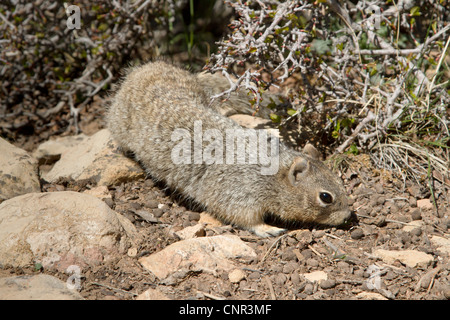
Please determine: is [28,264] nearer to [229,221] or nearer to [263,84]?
[229,221]

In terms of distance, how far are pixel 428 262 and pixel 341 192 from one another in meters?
1.12

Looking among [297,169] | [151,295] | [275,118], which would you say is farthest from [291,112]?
[151,295]

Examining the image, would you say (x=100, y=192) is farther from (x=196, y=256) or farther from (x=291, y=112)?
(x=291, y=112)

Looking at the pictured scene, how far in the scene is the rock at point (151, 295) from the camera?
12.5 feet

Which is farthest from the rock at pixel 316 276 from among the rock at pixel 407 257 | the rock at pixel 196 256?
the rock at pixel 407 257

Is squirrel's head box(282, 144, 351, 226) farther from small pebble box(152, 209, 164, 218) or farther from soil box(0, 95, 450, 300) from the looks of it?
small pebble box(152, 209, 164, 218)

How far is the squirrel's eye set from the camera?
4.88 metres

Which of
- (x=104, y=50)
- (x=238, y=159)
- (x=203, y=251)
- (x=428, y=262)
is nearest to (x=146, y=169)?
(x=238, y=159)

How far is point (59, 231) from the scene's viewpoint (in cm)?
423

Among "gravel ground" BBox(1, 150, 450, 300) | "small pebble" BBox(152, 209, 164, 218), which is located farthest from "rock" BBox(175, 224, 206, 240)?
"small pebble" BBox(152, 209, 164, 218)

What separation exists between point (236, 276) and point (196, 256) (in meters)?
0.45

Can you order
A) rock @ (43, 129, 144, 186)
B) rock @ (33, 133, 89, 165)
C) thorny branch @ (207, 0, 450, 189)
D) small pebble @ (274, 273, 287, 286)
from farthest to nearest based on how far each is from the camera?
rock @ (33, 133, 89, 165) → rock @ (43, 129, 144, 186) → thorny branch @ (207, 0, 450, 189) → small pebble @ (274, 273, 287, 286)

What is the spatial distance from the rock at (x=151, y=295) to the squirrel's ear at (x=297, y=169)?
1999mm

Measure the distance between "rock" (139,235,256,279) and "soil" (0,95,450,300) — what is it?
0.28 ft
